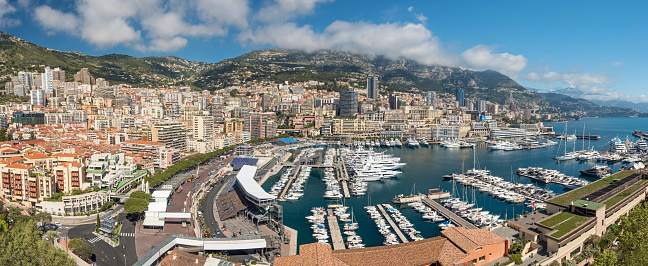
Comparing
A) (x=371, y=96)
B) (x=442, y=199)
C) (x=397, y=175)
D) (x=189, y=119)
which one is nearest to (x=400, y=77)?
(x=371, y=96)

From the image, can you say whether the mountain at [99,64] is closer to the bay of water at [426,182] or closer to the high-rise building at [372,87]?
the high-rise building at [372,87]

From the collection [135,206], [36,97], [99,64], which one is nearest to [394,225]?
[135,206]

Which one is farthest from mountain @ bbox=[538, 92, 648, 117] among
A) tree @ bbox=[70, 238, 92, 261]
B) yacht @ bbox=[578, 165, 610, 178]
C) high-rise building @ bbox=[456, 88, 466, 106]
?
tree @ bbox=[70, 238, 92, 261]

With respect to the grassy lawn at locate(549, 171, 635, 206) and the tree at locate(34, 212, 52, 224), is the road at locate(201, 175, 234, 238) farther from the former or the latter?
the grassy lawn at locate(549, 171, 635, 206)

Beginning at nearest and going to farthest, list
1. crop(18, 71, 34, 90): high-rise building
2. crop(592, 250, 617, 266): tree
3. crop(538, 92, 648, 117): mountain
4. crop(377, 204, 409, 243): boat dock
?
crop(592, 250, 617, 266): tree → crop(377, 204, 409, 243): boat dock → crop(18, 71, 34, 90): high-rise building → crop(538, 92, 648, 117): mountain

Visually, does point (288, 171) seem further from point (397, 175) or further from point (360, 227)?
point (360, 227)

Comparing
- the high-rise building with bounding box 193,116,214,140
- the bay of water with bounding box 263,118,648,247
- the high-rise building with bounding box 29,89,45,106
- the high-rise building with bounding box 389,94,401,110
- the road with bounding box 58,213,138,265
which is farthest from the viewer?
the high-rise building with bounding box 389,94,401,110

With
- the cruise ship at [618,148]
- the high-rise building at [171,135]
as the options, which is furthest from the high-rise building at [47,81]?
the cruise ship at [618,148]
